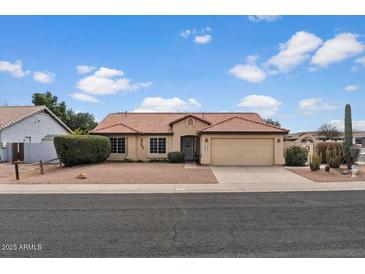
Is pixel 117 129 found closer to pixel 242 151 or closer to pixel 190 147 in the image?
pixel 190 147

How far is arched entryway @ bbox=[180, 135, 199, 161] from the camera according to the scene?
30609 millimetres

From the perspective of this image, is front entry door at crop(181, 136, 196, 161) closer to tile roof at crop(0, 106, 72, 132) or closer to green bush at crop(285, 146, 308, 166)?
green bush at crop(285, 146, 308, 166)

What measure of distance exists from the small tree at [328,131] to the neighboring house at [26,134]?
62079mm

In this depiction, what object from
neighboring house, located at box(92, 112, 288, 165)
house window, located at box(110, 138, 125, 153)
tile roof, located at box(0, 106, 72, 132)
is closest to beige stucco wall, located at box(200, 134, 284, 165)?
neighboring house, located at box(92, 112, 288, 165)

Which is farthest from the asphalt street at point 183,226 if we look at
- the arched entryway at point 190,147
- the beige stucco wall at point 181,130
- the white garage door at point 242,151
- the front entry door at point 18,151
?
the front entry door at point 18,151

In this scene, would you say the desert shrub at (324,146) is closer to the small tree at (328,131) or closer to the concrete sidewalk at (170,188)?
the concrete sidewalk at (170,188)

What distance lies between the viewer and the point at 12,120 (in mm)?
32219

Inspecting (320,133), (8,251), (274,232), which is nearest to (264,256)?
(274,232)

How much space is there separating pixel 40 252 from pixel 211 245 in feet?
10.2

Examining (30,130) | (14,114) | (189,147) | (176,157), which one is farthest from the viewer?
(30,130)

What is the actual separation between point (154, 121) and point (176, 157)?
5.90m

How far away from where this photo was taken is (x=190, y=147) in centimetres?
3081

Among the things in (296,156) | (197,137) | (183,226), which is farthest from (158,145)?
(183,226)

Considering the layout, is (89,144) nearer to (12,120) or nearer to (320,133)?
(12,120)
